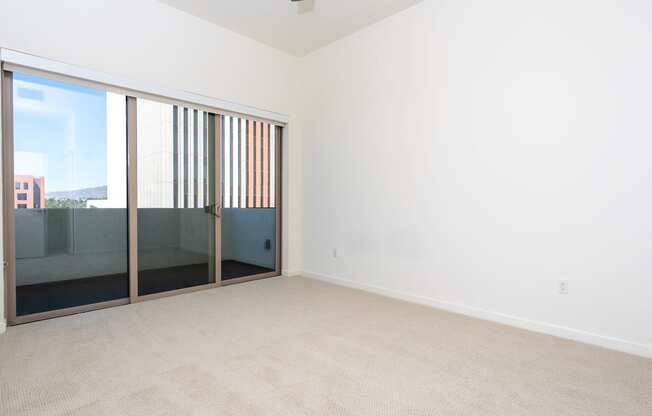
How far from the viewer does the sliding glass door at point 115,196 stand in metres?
3.13

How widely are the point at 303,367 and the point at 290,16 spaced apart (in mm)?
3748

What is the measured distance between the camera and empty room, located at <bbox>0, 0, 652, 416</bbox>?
7.22 feet

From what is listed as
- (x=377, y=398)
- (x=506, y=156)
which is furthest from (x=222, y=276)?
(x=506, y=156)

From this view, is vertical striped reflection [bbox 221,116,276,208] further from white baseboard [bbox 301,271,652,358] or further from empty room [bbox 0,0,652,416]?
white baseboard [bbox 301,271,652,358]

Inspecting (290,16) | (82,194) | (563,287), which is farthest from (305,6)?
(563,287)

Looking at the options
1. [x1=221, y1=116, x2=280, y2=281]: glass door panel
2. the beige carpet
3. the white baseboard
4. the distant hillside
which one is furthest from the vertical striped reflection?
the white baseboard

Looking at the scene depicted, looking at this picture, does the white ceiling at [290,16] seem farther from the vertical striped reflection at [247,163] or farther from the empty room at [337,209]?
the vertical striped reflection at [247,163]

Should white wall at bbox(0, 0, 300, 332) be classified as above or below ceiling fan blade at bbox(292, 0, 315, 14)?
below

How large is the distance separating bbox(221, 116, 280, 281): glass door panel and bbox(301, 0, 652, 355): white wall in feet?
3.65

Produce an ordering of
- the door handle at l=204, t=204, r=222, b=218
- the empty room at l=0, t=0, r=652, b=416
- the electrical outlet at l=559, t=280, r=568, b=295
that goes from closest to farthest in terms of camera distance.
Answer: the empty room at l=0, t=0, r=652, b=416, the electrical outlet at l=559, t=280, r=568, b=295, the door handle at l=204, t=204, r=222, b=218

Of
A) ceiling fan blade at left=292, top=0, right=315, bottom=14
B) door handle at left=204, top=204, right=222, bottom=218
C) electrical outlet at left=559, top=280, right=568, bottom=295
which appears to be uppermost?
ceiling fan blade at left=292, top=0, right=315, bottom=14

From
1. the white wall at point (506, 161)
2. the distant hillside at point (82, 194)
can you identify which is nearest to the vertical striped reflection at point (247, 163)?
the white wall at point (506, 161)

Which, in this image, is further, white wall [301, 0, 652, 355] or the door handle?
the door handle

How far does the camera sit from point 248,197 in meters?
4.86
